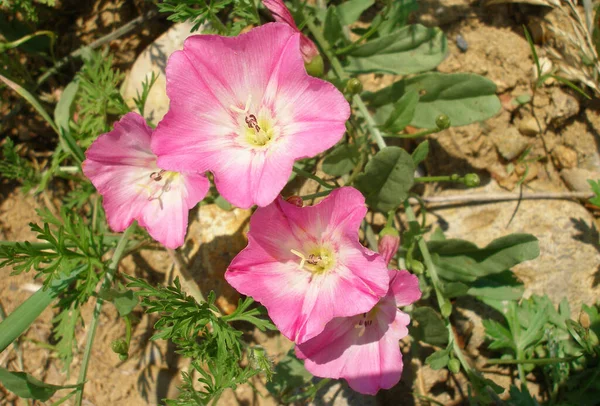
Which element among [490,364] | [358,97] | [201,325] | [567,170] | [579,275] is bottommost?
[490,364]

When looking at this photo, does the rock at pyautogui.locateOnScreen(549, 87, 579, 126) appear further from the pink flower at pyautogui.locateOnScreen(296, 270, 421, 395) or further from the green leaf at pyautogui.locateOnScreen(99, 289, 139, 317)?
the green leaf at pyautogui.locateOnScreen(99, 289, 139, 317)

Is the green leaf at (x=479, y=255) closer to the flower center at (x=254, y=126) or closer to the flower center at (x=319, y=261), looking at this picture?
the flower center at (x=319, y=261)

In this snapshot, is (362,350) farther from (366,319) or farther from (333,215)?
(333,215)

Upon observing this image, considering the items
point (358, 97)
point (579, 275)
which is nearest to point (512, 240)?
point (579, 275)

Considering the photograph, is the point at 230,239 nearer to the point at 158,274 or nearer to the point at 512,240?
the point at 158,274

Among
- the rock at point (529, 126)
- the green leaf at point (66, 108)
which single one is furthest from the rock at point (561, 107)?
the green leaf at point (66, 108)
